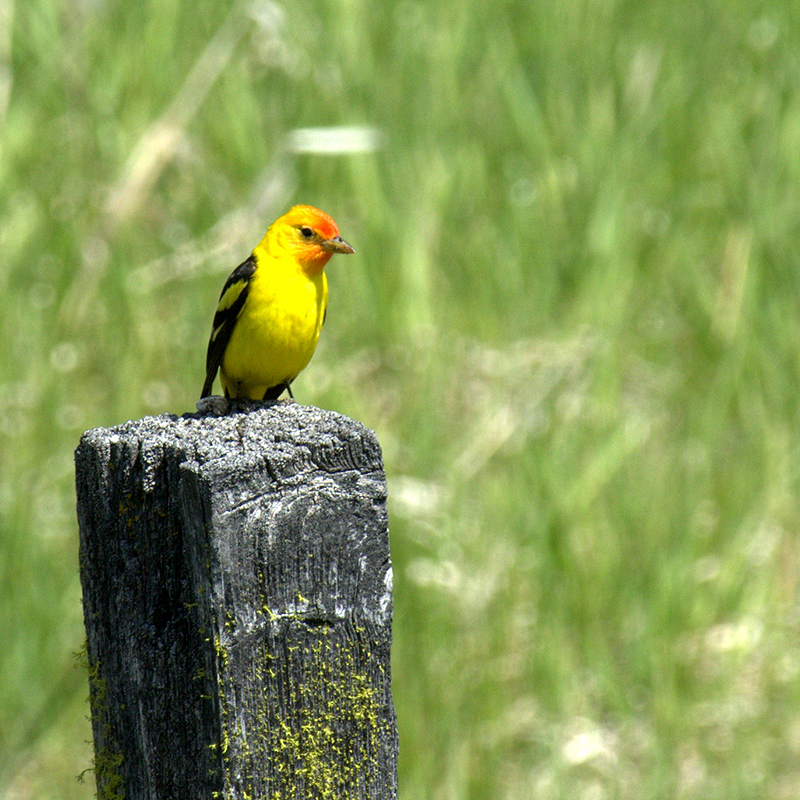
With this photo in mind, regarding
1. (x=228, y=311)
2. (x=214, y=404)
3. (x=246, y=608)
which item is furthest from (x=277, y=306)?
(x=246, y=608)

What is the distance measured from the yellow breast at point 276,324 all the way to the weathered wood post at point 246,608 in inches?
72.2

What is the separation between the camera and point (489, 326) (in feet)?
19.5

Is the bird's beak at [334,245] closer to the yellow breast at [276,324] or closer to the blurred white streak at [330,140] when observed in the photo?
the yellow breast at [276,324]

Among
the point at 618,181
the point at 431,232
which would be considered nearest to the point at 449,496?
the point at 431,232

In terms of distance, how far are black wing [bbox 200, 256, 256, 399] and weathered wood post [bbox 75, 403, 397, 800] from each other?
201 centimetres

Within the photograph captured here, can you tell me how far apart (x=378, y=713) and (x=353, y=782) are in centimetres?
12

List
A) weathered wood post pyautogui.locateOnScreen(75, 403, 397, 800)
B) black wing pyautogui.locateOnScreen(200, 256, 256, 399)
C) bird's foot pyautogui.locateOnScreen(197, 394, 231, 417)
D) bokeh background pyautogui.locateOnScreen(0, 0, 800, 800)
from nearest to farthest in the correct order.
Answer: weathered wood post pyautogui.locateOnScreen(75, 403, 397, 800) → bird's foot pyautogui.locateOnScreen(197, 394, 231, 417) → black wing pyautogui.locateOnScreen(200, 256, 256, 399) → bokeh background pyautogui.locateOnScreen(0, 0, 800, 800)

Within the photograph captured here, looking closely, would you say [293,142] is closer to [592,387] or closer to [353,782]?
[592,387]

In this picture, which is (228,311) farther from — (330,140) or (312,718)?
(312,718)

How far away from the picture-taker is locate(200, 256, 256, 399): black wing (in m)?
4.04

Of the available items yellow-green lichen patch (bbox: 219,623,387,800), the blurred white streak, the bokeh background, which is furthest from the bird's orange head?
yellow-green lichen patch (bbox: 219,623,387,800)

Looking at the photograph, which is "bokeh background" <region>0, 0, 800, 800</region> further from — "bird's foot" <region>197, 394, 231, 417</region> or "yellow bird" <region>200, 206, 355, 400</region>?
"bird's foot" <region>197, 394, 231, 417</region>

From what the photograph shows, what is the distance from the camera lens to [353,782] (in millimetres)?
1984

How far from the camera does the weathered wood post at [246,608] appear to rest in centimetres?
185
